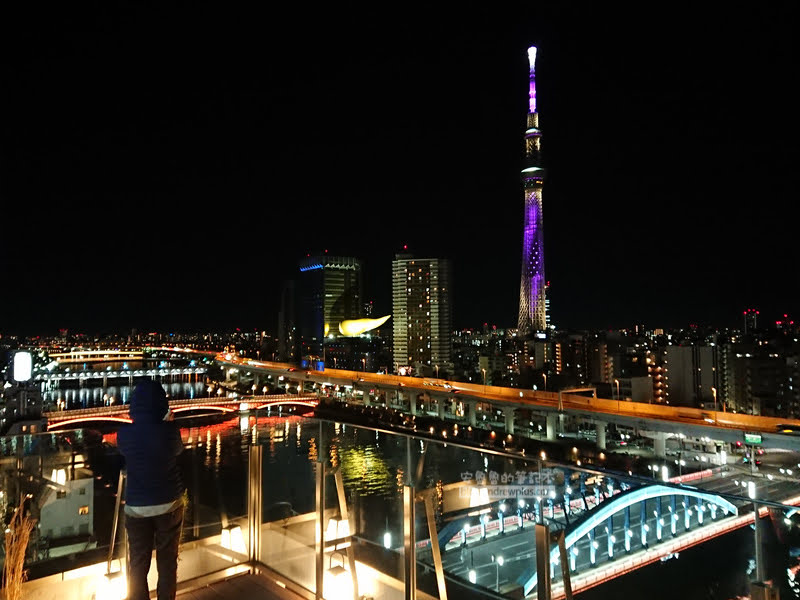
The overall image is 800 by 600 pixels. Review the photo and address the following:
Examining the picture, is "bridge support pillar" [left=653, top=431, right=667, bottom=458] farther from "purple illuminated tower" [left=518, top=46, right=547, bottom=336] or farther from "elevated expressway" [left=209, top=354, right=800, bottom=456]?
"purple illuminated tower" [left=518, top=46, right=547, bottom=336]

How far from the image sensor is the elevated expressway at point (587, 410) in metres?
16.2

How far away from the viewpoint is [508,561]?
1.83 m

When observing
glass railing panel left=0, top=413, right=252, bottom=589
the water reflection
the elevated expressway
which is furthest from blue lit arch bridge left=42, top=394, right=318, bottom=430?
glass railing panel left=0, top=413, right=252, bottom=589

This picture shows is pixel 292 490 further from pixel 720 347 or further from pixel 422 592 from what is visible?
pixel 720 347

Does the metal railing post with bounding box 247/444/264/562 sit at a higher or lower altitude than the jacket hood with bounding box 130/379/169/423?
lower

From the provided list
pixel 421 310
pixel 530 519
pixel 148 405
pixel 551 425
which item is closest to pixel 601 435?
pixel 551 425

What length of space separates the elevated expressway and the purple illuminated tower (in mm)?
19687

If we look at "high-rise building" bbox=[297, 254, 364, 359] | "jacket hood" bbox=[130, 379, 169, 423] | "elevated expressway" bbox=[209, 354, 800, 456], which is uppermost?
"high-rise building" bbox=[297, 254, 364, 359]

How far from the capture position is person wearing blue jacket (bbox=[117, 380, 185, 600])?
1548 millimetres

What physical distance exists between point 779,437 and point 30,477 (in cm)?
1768

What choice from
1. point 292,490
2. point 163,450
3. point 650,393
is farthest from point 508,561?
point 650,393

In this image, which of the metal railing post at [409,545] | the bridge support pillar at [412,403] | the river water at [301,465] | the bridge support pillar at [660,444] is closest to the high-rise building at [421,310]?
the bridge support pillar at [412,403]

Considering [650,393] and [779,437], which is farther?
[650,393]

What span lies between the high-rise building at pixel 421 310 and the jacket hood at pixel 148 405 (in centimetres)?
5223
